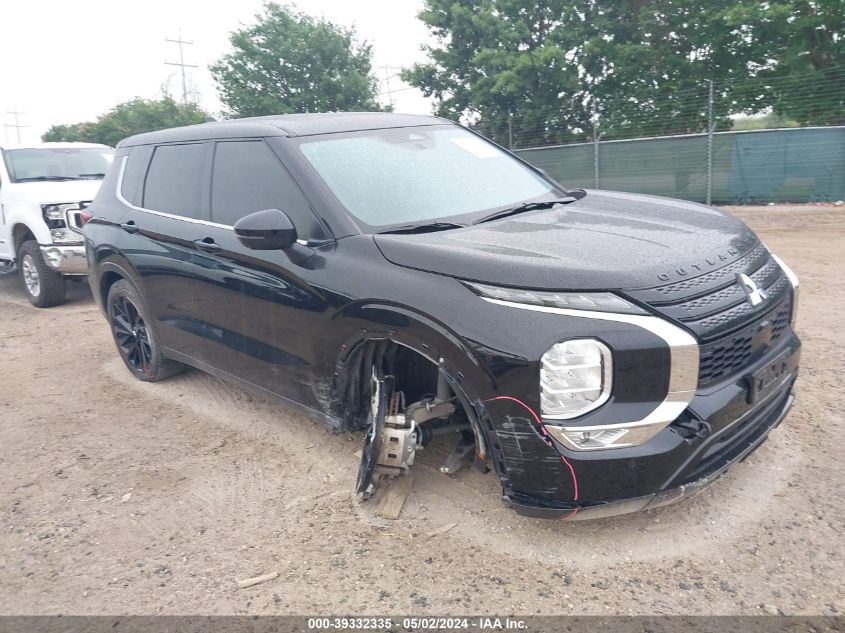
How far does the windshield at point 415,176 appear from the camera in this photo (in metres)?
3.36

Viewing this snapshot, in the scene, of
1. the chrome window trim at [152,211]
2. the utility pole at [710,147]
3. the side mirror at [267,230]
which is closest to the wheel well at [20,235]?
the chrome window trim at [152,211]

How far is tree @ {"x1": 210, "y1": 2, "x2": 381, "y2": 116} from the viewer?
25094 millimetres

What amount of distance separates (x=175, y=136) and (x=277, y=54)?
2248 centimetres

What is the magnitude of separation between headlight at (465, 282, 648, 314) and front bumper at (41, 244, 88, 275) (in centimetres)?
678

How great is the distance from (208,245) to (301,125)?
88cm

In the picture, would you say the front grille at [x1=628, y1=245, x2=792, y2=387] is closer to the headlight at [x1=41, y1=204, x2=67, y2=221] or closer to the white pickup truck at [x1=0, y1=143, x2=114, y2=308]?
the white pickup truck at [x1=0, y1=143, x2=114, y2=308]

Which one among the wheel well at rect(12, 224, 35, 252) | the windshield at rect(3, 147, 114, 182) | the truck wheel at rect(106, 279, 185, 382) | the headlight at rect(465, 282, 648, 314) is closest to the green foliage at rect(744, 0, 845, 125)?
the windshield at rect(3, 147, 114, 182)

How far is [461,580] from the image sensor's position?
269 cm

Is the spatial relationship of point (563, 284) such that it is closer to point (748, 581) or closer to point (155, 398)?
point (748, 581)

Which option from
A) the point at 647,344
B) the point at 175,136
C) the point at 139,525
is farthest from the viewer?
the point at 175,136

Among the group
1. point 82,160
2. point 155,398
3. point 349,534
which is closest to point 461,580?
point 349,534

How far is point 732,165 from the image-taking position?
13617mm

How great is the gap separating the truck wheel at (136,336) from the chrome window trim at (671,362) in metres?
3.40

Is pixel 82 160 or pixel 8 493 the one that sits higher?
pixel 82 160
